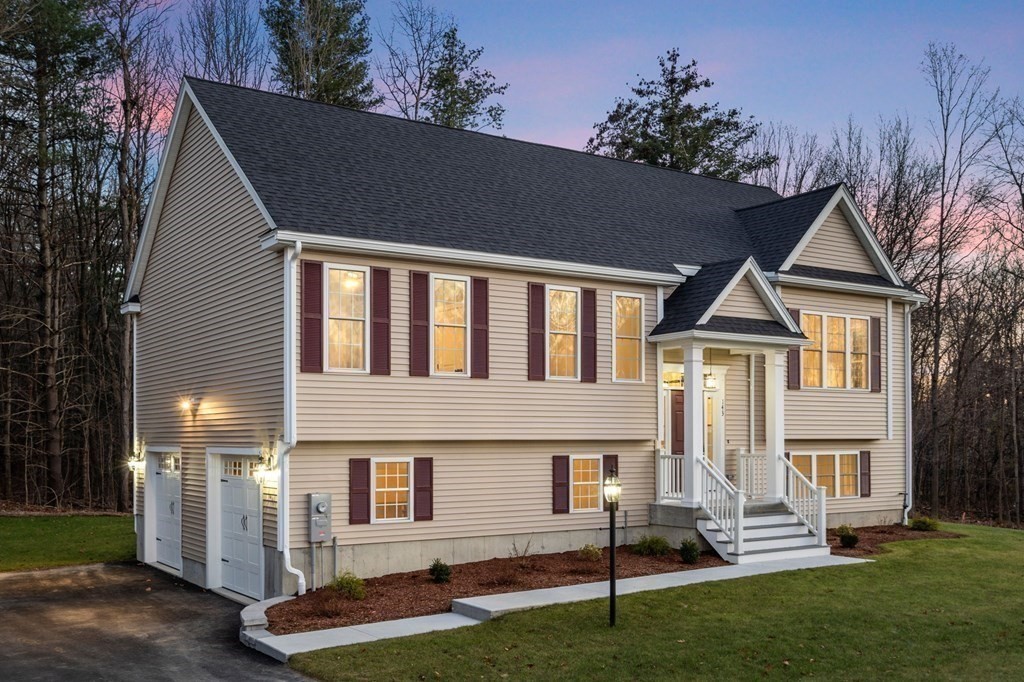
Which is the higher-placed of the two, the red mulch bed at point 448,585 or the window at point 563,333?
the window at point 563,333

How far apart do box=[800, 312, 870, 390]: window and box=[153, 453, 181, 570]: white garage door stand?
530 inches

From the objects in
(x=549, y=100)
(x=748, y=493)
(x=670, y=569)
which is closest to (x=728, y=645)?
(x=670, y=569)

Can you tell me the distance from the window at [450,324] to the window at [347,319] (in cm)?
131

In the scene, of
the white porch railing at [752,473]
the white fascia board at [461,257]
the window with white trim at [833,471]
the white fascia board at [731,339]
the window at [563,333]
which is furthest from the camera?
the window with white trim at [833,471]

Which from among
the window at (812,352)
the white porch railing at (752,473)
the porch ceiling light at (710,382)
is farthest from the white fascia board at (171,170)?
the window at (812,352)

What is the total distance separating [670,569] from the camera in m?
16.2

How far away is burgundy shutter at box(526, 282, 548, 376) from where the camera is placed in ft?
56.7

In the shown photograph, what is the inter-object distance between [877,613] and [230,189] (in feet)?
41.5

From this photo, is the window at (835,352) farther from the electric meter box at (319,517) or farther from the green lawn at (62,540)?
the green lawn at (62,540)

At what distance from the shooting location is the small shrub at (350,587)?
14030mm

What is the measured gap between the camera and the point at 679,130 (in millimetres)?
41500

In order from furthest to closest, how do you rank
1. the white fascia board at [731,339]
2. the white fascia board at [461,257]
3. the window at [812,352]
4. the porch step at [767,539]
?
the window at [812,352] < the white fascia board at [731,339] < the porch step at [767,539] < the white fascia board at [461,257]

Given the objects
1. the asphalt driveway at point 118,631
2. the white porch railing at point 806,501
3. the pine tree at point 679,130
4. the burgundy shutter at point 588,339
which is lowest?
the asphalt driveway at point 118,631

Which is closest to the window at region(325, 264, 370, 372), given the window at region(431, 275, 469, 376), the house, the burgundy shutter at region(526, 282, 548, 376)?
the house
